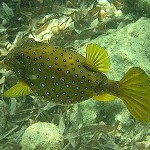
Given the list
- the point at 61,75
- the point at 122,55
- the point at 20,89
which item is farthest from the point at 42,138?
the point at 122,55

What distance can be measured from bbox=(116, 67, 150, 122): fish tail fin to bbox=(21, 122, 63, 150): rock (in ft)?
3.93

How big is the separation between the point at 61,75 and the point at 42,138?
1.04 metres

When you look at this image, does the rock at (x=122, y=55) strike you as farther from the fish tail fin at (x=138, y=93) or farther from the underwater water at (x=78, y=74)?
the fish tail fin at (x=138, y=93)

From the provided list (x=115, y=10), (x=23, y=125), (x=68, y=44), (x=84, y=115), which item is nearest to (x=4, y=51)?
(x=68, y=44)

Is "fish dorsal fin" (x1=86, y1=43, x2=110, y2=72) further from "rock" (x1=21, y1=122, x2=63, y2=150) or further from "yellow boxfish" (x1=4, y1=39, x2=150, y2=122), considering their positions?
"rock" (x1=21, y1=122, x2=63, y2=150)

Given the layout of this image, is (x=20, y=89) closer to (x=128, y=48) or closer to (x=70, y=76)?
(x=70, y=76)

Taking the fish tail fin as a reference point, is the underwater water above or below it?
below

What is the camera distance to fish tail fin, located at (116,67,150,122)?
8.54 ft

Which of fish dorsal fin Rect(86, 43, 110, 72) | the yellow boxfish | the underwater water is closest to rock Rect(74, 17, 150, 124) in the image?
the underwater water

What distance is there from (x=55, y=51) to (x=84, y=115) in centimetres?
156

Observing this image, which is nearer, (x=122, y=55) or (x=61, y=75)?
(x=61, y=75)

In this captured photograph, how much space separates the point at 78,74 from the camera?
9.11 feet

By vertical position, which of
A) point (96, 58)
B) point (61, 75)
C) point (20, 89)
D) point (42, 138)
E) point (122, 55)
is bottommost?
point (42, 138)

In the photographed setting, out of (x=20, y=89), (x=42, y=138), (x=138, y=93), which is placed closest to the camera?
(x=138, y=93)
